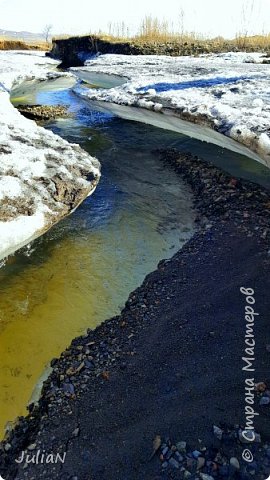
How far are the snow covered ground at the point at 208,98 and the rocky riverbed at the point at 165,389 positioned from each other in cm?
153

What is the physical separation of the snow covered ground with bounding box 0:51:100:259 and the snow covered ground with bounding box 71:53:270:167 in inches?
69.3

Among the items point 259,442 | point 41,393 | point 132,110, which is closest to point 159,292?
point 41,393

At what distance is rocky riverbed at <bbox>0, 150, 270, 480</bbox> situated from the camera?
6.32 ft

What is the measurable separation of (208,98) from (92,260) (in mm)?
3596

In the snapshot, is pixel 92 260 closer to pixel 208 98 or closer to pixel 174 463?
pixel 174 463

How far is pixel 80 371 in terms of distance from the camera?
8.59 feet

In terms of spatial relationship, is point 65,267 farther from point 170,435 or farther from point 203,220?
point 170,435

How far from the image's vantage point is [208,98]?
593 cm

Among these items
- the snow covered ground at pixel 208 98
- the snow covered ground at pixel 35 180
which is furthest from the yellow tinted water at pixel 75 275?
the snow covered ground at pixel 208 98

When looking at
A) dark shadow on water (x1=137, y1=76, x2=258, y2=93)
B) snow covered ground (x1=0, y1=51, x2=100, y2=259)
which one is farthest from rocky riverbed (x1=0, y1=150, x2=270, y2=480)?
dark shadow on water (x1=137, y1=76, x2=258, y2=93)

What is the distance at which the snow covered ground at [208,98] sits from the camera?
4.41 meters

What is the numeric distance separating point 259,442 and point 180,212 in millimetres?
3248

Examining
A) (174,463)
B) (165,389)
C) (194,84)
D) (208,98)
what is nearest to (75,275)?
(165,389)

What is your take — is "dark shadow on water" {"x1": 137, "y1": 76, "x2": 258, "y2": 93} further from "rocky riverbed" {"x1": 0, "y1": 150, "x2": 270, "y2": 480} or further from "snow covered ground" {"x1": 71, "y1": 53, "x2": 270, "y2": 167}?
"rocky riverbed" {"x1": 0, "y1": 150, "x2": 270, "y2": 480}
